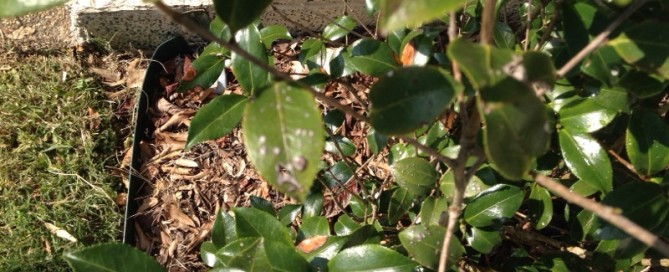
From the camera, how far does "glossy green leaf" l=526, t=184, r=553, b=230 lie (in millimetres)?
1392

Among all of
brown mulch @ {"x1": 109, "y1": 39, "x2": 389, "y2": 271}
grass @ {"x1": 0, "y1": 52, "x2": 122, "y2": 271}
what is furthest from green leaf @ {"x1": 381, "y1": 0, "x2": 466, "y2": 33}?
grass @ {"x1": 0, "y1": 52, "x2": 122, "y2": 271}

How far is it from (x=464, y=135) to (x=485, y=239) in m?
0.65

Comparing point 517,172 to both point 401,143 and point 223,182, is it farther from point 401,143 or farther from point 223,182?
point 223,182

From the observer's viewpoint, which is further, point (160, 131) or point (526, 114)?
point (160, 131)

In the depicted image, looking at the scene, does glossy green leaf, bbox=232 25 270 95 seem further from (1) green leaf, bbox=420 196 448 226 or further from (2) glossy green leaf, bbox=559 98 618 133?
(2) glossy green leaf, bbox=559 98 618 133

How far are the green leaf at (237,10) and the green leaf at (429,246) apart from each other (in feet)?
1.59

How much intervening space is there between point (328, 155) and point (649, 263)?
99cm

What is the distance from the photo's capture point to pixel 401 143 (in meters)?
1.55

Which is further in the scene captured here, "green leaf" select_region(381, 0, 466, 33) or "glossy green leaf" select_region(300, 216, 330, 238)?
"glossy green leaf" select_region(300, 216, 330, 238)

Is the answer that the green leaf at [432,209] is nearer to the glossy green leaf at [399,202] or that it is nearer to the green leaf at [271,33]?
the glossy green leaf at [399,202]

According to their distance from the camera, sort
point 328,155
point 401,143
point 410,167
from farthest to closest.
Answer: point 328,155, point 401,143, point 410,167

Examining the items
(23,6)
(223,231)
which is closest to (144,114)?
(223,231)

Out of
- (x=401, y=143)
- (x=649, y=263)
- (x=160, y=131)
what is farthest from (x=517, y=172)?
(x=160, y=131)

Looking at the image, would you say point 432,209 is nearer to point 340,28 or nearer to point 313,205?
point 313,205
